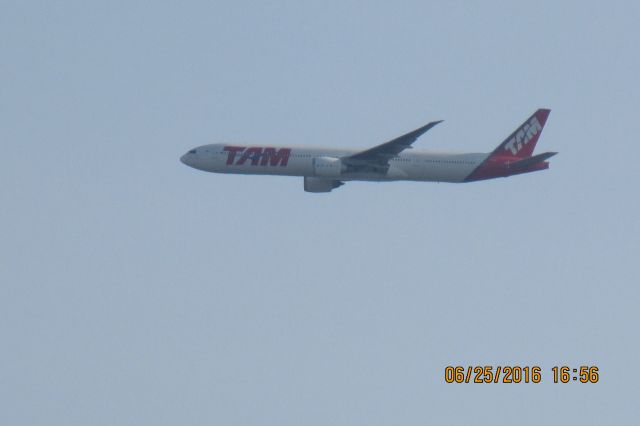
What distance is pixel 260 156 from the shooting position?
281ft

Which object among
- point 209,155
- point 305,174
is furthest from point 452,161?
point 209,155

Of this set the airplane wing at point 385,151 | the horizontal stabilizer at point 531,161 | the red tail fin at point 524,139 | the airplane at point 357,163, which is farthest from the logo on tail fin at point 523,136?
the airplane wing at point 385,151

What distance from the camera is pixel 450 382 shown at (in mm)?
62469

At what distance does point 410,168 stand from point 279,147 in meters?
8.28

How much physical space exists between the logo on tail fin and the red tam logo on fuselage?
15.1 metres

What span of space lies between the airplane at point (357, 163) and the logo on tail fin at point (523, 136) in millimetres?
2167

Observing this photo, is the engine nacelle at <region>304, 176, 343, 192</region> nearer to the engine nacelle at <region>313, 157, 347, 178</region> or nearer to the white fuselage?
the white fuselage

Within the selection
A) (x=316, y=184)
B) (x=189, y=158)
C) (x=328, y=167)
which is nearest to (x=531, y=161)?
(x=328, y=167)

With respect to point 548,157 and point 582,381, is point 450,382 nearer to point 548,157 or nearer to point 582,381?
point 582,381

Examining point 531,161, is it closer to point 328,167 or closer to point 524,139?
point 524,139

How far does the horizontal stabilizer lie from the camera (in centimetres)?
8439

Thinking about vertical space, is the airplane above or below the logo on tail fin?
below

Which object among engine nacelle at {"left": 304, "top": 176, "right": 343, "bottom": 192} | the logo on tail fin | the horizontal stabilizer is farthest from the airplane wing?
the logo on tail fin

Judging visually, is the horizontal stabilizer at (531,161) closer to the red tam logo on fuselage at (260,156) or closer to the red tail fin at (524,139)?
the red tail fin at (524,139)
